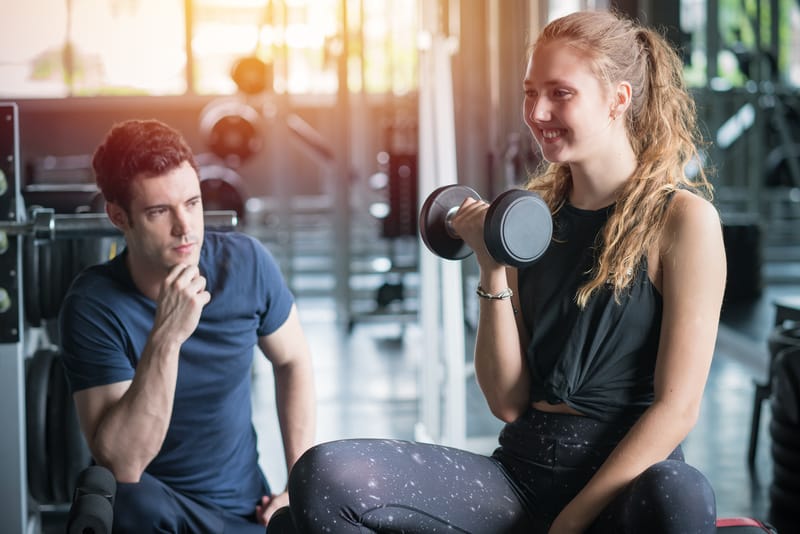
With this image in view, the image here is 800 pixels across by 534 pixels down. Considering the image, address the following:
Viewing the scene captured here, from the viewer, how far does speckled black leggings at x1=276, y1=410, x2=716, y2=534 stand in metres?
1.20

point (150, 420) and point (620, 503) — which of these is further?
point (150, 420)

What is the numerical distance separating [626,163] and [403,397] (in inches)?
103

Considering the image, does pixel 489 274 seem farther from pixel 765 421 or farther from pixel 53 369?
pixel 765 421

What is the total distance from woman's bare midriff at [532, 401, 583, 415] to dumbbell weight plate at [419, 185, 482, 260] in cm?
24

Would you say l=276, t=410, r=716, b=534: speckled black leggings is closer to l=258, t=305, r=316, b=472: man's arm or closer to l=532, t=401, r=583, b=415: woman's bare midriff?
l=532, t=401, r=583, b=415: woman's bare midriff

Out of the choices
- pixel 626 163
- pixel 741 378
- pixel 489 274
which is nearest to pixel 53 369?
pixel 489 274

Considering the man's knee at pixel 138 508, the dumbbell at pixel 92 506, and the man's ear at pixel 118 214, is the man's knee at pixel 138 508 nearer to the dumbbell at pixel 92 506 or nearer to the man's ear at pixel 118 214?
the dumbbell at pixel 92 506

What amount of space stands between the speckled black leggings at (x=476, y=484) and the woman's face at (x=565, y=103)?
1.23 ft

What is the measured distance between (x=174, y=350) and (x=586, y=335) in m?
0.58

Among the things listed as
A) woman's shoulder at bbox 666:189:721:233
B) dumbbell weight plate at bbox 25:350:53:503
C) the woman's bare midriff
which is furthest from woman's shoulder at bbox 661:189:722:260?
dumbbell weight plate at bbox 25:350:53:503

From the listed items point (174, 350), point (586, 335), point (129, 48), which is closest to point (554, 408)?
point (586, 335)

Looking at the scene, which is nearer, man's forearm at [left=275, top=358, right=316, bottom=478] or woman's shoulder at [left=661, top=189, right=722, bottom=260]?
woman's shoulder at [left=661, top=189, right=722, bottom=260]

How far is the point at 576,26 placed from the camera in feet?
4.37

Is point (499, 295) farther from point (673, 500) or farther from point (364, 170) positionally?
point (364, 170)
